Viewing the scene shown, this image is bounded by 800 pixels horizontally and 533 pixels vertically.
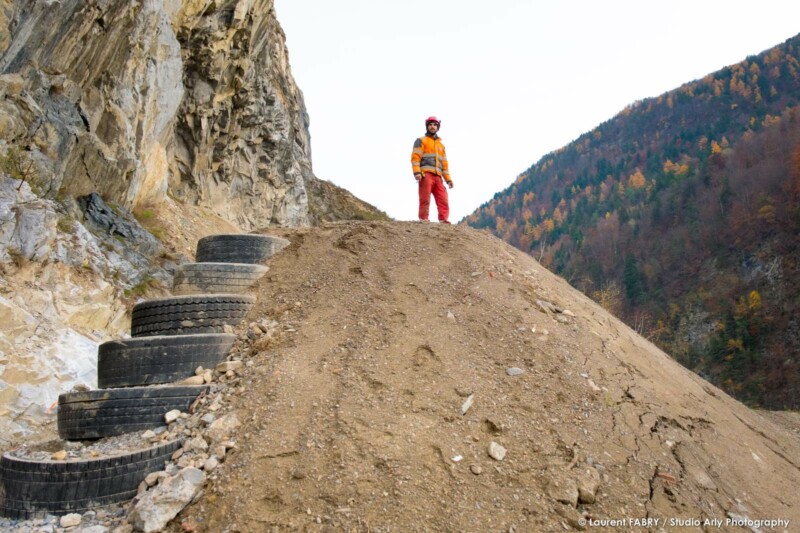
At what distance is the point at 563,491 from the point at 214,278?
14.4ft

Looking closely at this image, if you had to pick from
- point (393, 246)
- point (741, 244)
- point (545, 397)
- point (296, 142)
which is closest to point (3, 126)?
point (393, 246)

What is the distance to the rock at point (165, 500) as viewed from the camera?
358cm

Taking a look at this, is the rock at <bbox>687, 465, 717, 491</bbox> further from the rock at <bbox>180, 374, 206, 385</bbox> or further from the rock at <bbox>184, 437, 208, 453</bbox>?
the rock at <bbox>180, 374, 206, 385</bbox>

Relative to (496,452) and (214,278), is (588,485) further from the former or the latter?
(214,278)

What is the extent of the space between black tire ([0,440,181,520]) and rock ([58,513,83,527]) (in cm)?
6

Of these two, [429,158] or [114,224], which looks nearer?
[429,158]

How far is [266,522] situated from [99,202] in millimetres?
8144

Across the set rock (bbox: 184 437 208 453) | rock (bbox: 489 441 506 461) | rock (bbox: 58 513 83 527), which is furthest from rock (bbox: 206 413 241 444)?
rock (bbox: 489 441 506 461)

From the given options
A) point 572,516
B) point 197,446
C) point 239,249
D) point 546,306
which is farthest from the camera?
point 239,249

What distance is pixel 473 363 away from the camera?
488 cm

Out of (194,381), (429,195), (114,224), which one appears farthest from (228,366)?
→ (114,224)

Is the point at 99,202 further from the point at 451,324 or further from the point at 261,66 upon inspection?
the point at 261,66

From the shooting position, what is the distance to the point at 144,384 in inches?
193

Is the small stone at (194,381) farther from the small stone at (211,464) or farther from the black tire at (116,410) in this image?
the small stone at (211,464)
